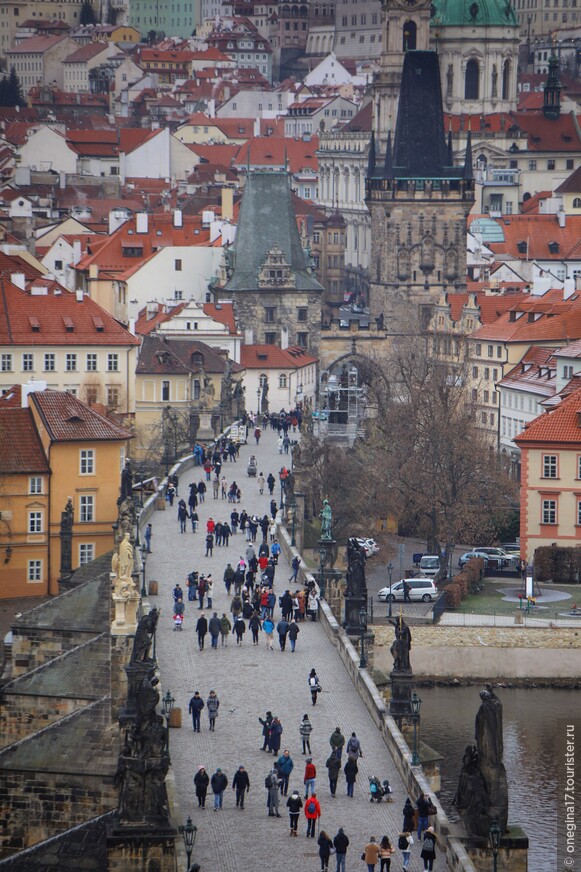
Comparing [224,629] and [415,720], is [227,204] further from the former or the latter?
[415,720]

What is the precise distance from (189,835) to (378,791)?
11.2 ft

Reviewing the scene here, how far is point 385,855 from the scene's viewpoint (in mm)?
35531

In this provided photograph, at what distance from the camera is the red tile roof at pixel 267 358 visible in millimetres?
110062

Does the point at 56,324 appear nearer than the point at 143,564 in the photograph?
No

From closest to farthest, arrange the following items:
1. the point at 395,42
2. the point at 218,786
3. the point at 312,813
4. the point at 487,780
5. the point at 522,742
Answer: the point at 312,813 → the point at 487,780 → the point at 218,786 → the point at 522,742 → the point at 395,42

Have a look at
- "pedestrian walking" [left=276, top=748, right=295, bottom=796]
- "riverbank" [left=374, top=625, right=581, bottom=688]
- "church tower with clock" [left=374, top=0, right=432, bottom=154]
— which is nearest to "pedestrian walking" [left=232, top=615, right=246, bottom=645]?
"pedestrian walking" [left=276, top=748, right=295, bottom=796]

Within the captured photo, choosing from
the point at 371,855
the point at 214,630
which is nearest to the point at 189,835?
the point at 371,855

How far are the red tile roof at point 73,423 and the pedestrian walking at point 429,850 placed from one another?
39.7 meters

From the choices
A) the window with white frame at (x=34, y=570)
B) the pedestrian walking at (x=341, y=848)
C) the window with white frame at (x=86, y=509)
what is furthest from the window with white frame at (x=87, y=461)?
the pedestrian walking at (x=341, y=848)

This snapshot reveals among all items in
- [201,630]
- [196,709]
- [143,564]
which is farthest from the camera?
[143,564]

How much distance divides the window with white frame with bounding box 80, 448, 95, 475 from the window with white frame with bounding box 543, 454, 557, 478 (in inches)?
475

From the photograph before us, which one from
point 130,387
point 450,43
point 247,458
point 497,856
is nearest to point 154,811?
point 497,856

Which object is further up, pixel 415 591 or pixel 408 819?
pixel 415 591

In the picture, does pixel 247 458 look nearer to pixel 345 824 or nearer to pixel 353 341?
pixel 345 824
